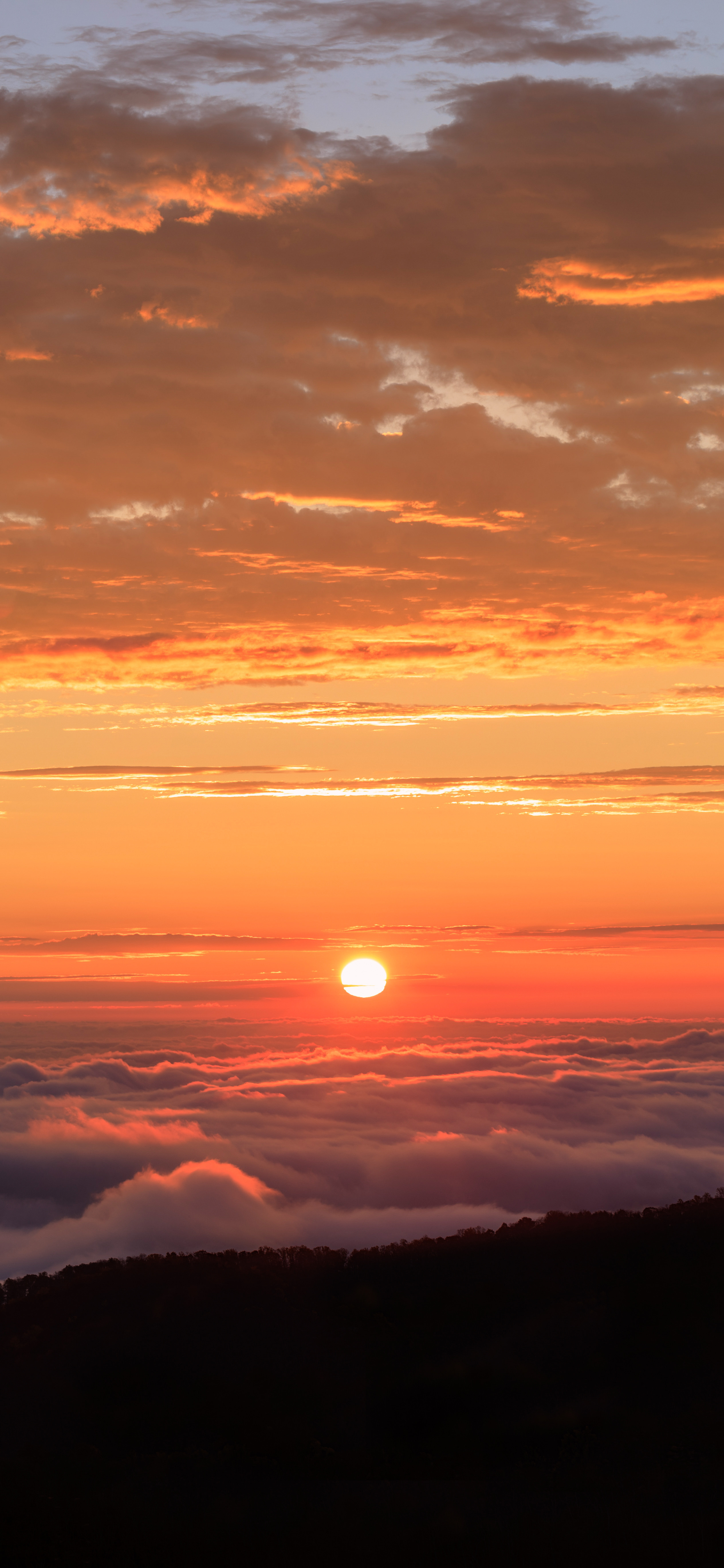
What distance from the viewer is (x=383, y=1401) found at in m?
84.2

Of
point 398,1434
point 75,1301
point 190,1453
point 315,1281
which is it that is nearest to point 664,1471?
point 398,1434

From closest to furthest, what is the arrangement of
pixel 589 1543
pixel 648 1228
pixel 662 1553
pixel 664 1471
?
1. pixel 662 1553
2. pixel 589 1543
3. pixel 664 1471
4. pixel 648 1228

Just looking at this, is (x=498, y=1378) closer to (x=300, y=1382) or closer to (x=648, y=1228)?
(x=300, y=1382)

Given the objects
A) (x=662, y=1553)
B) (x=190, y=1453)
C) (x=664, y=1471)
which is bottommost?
(x=190, y=1453)

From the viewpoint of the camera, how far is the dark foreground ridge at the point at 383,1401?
5703 cm

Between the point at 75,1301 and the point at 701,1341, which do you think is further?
the point at 75,1301

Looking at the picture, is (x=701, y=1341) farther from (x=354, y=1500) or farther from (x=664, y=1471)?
(x=354, y=1500)

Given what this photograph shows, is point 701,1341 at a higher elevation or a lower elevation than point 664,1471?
lower

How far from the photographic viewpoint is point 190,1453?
75688mm

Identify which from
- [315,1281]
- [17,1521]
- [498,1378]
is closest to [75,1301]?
[315,1281]

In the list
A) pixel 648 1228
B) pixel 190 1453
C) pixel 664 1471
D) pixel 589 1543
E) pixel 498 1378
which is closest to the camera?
pixel 589 1543

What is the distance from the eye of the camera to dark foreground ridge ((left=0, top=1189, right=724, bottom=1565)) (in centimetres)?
5703

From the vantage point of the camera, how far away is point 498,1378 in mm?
83562

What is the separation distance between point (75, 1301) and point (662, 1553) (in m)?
78.3
